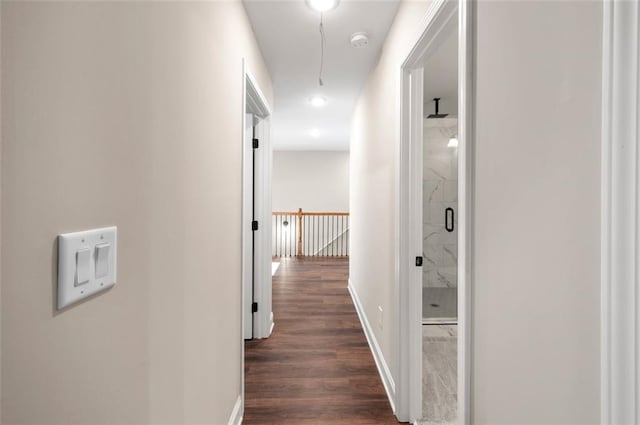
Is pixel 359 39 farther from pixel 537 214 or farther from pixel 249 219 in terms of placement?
pixel 537 214

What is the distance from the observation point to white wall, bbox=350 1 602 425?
586 millimetres

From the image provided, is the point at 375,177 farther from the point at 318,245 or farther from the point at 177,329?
the point at 318,245

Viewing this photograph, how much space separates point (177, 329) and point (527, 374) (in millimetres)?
1028

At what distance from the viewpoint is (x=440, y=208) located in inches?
164

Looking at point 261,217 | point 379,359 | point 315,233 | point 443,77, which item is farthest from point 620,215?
point 315,233

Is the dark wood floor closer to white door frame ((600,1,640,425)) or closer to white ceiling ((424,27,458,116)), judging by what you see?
white door frame ((600,1,640,425))

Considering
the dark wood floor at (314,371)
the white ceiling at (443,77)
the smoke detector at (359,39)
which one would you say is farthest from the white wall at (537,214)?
the white ceiling at (443,77)

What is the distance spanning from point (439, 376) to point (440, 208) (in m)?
2.36

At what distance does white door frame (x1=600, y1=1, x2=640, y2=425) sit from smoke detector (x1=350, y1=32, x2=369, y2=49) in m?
1.98

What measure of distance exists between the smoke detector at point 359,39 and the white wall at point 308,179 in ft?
20.2

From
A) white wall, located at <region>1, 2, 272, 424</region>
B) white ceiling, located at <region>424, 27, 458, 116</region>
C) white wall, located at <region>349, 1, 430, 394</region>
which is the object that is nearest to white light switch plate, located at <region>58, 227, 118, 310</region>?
white wall, located at <region>1, 2, 272, 424</region>

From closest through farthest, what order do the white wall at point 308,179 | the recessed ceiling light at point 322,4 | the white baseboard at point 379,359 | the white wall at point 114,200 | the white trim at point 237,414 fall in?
the white wall at point 114,200 → the white trim at point 237,414 → the recessed ceiling light at point 322,4 → the white baseboard at point 379,359 → the white wall at point 308,179

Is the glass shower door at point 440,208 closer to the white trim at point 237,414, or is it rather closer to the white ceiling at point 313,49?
the white ceiling at point 313,49

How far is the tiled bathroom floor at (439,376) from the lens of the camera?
188cm
